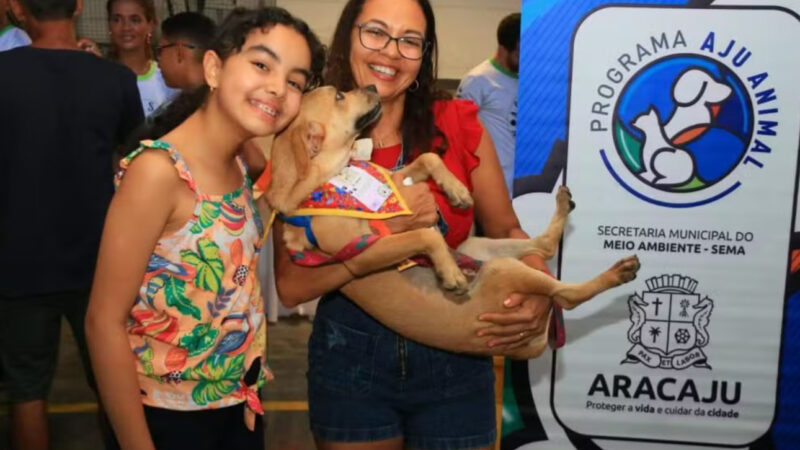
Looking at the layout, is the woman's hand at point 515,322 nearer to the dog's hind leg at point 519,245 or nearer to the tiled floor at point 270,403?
the dog's hind leg at point 519,245

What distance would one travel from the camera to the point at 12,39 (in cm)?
419

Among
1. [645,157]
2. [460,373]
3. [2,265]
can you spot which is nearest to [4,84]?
[2,265]

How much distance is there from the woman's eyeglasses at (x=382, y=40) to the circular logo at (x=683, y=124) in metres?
1.09

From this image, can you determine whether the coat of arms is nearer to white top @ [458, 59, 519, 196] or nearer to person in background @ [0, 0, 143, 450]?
white top @ [458, 59, 519, 196]

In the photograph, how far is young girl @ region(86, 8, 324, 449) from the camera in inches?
60.7

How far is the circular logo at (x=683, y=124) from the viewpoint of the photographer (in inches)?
109

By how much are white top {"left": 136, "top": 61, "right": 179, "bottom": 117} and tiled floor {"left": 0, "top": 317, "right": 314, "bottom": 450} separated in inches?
69.2

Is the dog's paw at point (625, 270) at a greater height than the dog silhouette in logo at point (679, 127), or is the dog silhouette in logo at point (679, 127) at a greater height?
the dog silhouette in logo at point (679, 127)

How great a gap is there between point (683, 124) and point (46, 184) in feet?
8.12

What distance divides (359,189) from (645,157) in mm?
1392

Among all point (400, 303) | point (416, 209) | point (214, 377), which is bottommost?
point (214, 377)

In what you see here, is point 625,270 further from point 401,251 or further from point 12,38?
point 12,38

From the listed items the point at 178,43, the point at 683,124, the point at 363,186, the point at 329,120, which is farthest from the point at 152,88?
the point at 683,124

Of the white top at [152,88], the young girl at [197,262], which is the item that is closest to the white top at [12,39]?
the white top at [152,88]
